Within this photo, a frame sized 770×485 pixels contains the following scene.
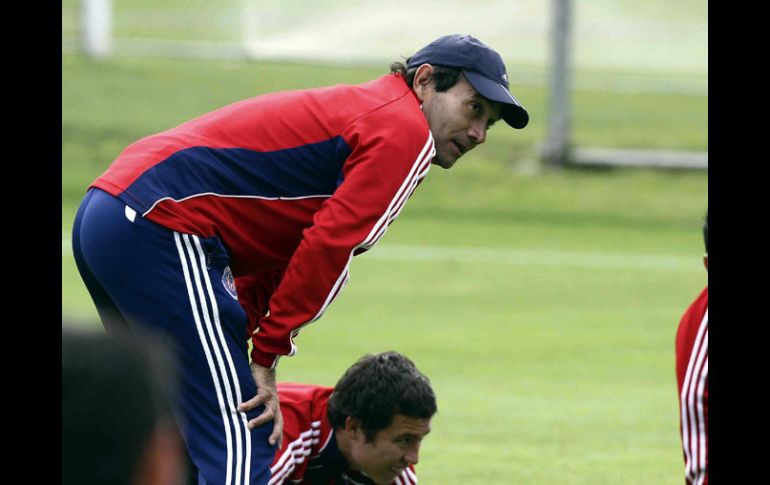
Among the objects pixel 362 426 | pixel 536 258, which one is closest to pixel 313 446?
pixel 362 426

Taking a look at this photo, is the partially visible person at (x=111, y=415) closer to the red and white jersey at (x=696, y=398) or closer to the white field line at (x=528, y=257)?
the red and white jersey at (x=696, y=398)

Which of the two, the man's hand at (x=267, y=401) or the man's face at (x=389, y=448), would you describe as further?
the man's face at (x=389, y=448)

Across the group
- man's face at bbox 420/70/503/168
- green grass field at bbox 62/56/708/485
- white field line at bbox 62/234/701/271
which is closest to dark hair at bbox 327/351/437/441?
man's face at bbox 420/70/503/168

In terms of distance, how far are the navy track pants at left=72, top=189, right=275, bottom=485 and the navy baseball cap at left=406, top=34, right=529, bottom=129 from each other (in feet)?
3.06

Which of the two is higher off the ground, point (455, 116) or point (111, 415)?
point (111, 415)

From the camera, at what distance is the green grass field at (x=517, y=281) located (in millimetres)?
7266

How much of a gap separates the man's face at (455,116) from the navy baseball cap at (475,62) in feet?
0.11

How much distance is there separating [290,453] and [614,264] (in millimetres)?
8629

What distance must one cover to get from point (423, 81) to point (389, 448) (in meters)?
1.41

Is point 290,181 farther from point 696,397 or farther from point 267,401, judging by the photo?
point 696,397

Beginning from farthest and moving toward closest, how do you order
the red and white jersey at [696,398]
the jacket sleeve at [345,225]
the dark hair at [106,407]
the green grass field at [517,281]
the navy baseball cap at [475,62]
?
the green grass field at [517,281]
the red and white jersey at [696,398]
the navy baseball cap at [475,62]
the jacket sleeve at [345,225]
the dark hair at [106,407]

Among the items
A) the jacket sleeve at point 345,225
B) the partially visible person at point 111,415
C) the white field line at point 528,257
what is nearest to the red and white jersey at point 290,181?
the jacket sleeve at point 345,225

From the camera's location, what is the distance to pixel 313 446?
17.1 feet

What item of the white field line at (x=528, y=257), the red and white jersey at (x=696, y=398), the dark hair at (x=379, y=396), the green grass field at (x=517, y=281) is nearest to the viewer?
the red and white jersey at (x=696, y=398)
